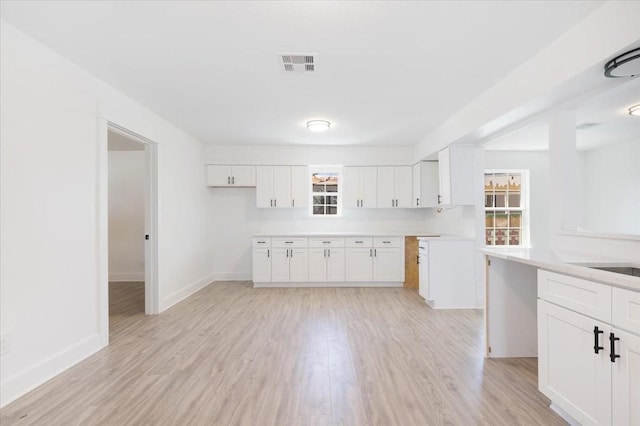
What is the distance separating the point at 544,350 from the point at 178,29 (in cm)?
321

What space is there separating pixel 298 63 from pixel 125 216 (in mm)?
5474

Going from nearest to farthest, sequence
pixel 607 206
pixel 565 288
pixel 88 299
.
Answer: pixel 565 288
pixel 607 206
pixel 88 299

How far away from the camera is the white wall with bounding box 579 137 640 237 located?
2.54 m

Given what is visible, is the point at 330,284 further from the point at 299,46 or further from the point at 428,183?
the point at 299,46

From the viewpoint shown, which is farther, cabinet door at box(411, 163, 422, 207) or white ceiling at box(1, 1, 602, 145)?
cabinet door at box(411, 163, 422, 207)

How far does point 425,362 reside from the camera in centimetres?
280

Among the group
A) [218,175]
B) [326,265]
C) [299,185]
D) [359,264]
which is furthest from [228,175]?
[359,264]

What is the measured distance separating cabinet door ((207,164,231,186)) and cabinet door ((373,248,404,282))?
2980mm

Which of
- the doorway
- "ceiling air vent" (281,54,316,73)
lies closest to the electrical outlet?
"ceiling air vent" (281,54,316,73)

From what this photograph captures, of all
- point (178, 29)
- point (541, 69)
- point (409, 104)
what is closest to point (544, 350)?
point (541, 69)

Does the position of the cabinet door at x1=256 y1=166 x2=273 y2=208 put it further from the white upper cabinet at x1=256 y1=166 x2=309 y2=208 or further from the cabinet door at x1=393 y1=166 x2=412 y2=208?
the cabinet door at x1=393 y1=166 x2=412 y2=208

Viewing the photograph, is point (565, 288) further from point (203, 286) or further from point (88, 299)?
point (203, 286)

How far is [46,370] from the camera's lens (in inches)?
99.0

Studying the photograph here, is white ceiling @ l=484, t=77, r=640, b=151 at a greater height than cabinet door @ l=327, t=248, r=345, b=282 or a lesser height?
greater
